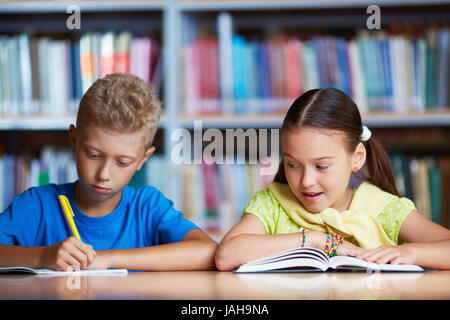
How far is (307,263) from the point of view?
2.77 ft

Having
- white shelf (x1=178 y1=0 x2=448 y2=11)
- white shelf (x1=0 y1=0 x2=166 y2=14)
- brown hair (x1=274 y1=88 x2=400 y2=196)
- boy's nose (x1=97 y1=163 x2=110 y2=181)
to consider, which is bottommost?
boy's nose (x1=97 y1=163 x2=110 y2=181)

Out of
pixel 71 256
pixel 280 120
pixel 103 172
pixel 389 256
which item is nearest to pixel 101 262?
pixel 71 256

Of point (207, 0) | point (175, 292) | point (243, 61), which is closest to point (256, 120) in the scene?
point (243, 61)

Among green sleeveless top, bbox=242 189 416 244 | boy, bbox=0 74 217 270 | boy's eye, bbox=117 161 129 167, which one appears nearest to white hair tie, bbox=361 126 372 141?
green sleeveless top, bbox=242 189 416 244

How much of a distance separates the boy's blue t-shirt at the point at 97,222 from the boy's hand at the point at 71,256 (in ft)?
0.89

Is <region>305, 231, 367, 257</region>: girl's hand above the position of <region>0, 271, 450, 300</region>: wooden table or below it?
above

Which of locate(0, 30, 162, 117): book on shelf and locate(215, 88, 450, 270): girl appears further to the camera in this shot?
locate(0, 30, 162, 117): book on shelf

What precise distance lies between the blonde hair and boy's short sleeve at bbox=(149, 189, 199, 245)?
0.52 ft

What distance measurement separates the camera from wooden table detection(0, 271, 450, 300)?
0.63 metres

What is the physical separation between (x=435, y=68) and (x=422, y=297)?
1.56 metres

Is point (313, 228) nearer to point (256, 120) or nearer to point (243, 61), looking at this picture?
point (256, 120)

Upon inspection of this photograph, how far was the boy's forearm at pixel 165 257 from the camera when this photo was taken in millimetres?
956

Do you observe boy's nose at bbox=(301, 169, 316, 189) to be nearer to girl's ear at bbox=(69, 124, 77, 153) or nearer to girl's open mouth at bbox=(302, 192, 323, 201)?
girl's open mouth at bbox=(302, 192, 323, 201)

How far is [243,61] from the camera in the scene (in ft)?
6.66
